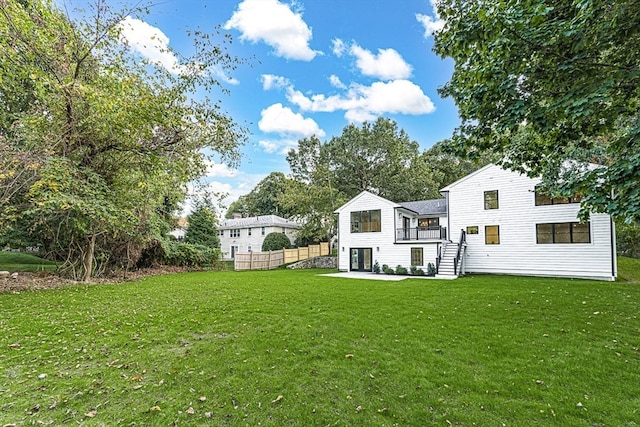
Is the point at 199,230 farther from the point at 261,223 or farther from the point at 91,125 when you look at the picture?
the point at 91,125

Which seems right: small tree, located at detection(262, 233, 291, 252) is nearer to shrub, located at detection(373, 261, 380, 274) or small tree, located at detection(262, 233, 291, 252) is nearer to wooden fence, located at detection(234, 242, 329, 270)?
wooden fence, located at detection(234, 242, 329, 270)

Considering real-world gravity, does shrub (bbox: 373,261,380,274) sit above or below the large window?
below

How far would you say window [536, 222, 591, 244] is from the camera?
13.8 m

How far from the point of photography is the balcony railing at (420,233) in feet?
57.8

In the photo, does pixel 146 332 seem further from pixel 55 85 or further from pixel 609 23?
pixel 609 23

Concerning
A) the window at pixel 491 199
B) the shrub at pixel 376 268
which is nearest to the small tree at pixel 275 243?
the shrub at pixel 376 268

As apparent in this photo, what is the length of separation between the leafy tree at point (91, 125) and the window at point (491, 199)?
1265cm

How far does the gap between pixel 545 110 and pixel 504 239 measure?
12.8m

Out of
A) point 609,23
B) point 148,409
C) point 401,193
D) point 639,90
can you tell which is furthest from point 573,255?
point 148,409

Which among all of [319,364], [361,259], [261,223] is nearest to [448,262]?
[361,259]

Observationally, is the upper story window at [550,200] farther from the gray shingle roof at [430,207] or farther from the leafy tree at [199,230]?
the leafy tree at [199,230]

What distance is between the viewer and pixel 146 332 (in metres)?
5.54

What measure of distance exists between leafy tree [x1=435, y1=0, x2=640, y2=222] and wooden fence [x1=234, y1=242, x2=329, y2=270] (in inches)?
689

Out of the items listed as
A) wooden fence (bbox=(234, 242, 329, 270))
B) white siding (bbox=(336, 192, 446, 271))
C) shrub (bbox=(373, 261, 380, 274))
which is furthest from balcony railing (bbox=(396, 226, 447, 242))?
wooden fence (bbox=(234, 242, 329, 270))
